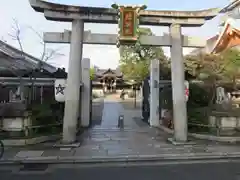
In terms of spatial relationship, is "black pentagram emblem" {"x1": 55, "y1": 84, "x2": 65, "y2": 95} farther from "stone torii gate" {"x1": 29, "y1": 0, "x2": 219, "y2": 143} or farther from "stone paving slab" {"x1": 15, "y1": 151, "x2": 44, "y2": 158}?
"stone paving slab" {"x1": 15, "y1": 151, "x2": 44, "y2": 158}

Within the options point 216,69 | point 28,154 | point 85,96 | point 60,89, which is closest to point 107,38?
point 60,89

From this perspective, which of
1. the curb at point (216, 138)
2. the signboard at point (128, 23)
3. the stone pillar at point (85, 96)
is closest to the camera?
the signboard at point (128, 23)

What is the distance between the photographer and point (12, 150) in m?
10.7

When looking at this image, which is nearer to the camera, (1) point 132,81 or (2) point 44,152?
(2) point 44,152

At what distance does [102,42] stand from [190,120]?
5354 millimetres

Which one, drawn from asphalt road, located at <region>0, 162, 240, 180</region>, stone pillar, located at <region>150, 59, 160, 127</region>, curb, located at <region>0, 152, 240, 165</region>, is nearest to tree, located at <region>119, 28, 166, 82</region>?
stone pillar, located at <region>150, 59, 160, 127</region>

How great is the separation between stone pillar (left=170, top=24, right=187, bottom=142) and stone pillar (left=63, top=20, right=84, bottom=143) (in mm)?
3838

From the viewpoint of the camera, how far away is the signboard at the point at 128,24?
1217cm

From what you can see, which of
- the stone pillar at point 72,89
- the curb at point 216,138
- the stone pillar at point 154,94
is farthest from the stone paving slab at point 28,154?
the stone pillar at point 154,94

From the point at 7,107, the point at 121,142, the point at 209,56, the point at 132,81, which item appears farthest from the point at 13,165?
the point at 132,81

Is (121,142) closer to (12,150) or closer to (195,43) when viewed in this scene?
(12,150)

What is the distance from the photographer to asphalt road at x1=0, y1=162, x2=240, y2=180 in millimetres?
7719

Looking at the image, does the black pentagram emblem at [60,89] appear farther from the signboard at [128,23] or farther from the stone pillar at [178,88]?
the stone pillar at [178,88]

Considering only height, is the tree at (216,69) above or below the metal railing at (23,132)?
above
